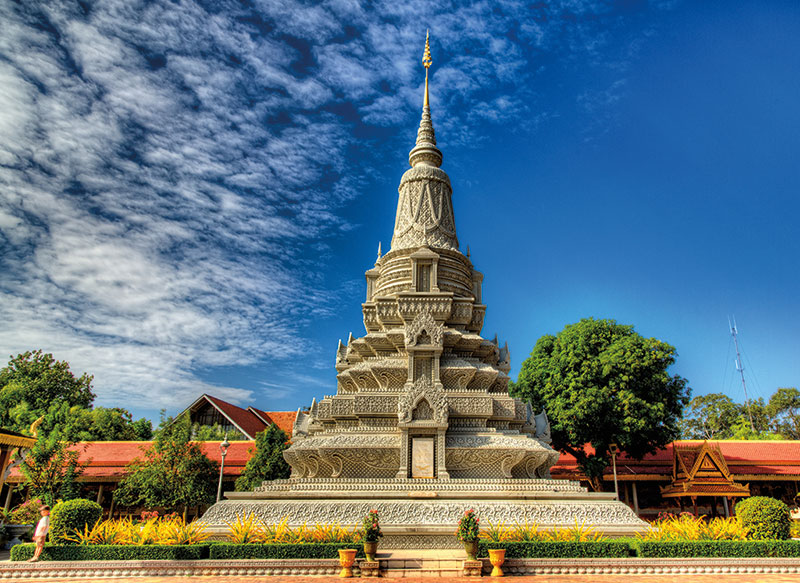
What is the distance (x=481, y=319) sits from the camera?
912 inches

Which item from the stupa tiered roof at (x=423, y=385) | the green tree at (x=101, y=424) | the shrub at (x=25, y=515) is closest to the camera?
the stupa tiered roof at (x=423, y=385)

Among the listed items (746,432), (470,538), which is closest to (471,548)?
(470,538)

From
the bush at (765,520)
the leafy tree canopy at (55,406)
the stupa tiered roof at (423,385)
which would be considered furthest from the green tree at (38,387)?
the bush at (765,520)

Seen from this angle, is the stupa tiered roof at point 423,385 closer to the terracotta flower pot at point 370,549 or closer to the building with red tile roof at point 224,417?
the terracotta flower pot at point 370,549

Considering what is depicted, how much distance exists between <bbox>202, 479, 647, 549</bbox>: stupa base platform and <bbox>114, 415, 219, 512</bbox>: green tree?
41.6ft

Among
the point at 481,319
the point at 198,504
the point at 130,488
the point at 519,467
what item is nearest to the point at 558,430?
the point at 481,319

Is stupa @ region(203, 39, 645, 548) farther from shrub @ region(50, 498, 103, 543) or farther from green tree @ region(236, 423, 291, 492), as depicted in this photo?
green tree @ region(236, 423, 291, 492)

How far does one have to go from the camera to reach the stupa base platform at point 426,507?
14891 millimetres

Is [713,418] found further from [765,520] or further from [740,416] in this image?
[765,520]

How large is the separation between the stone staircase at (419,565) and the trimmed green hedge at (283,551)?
0.78 m

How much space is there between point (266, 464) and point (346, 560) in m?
18.3

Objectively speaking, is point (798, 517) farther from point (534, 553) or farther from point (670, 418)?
point (534, 553)

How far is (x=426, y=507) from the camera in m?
15.6

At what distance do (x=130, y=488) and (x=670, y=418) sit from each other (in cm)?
2900
